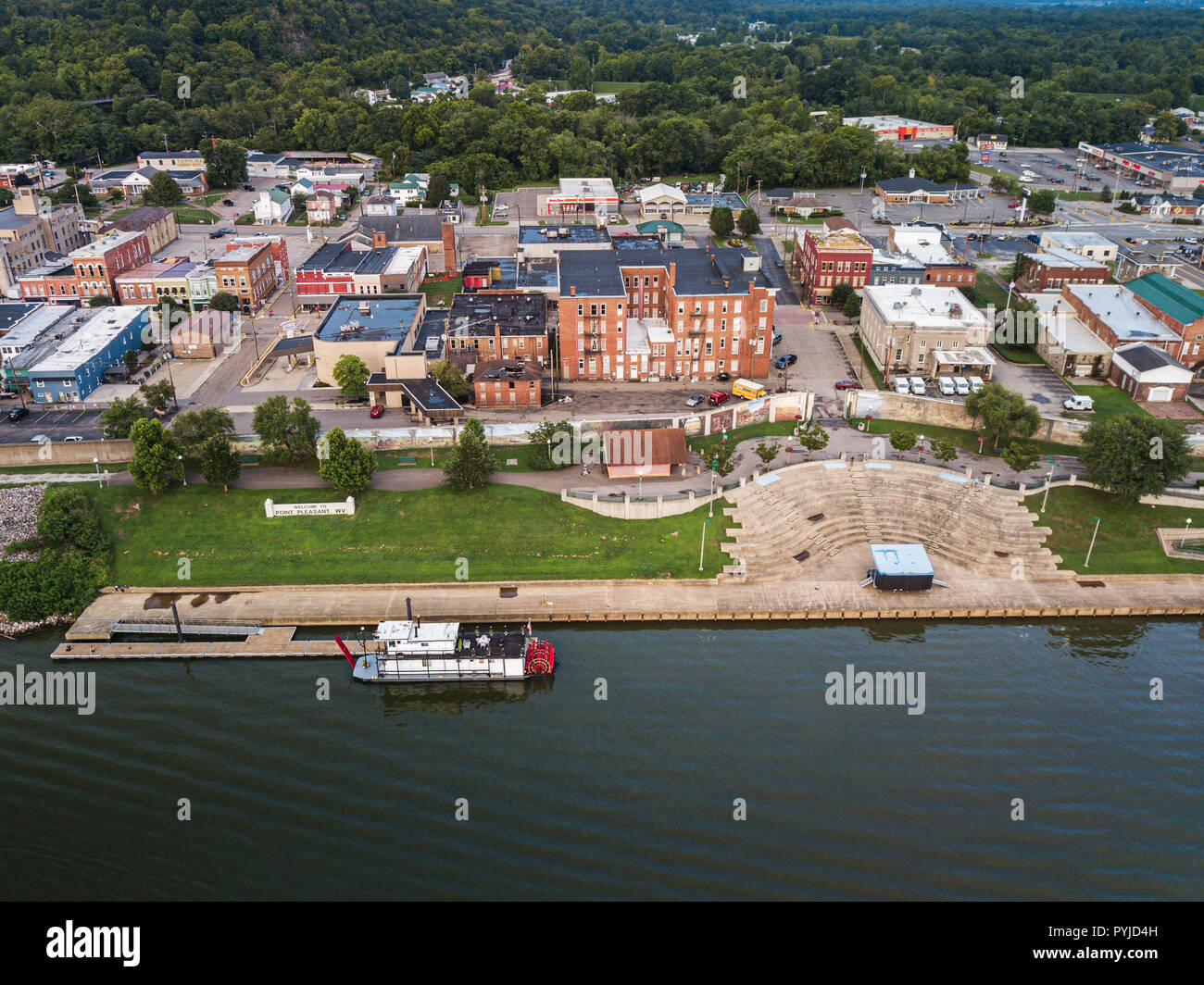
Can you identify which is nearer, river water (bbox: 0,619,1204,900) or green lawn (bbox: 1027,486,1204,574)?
river water (bbox: 0,619,1204,900)

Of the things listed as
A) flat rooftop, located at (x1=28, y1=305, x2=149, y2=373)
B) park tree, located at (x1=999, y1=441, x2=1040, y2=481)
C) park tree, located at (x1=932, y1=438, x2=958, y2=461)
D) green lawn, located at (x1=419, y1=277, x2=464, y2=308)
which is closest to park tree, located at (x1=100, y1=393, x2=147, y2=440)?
flat rooftop, located at (x1=28, y1=305, x2=149, y2=373)

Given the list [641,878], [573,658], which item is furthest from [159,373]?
[641,878]

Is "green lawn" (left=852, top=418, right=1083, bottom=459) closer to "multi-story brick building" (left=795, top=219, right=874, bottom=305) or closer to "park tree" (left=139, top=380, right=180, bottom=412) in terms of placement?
"multi-story brick building" (left=795, top=219, right=874, bottom=305)

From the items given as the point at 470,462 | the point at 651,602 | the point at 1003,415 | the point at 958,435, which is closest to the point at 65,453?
the point at 470,462

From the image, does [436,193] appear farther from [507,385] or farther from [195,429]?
[195,429]

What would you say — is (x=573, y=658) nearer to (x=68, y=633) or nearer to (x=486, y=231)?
(x=68, y=633)

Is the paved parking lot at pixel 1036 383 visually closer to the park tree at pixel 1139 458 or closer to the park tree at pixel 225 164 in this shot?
the park tree at pixel 1139 458
